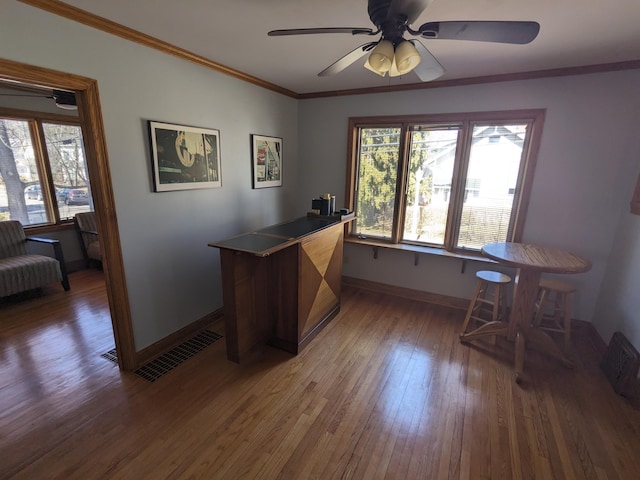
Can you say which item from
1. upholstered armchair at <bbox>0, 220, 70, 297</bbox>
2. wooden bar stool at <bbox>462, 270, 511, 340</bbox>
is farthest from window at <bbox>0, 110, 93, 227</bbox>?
wooden bar stool at <bbox>462, 270, 511, 340</bbox>

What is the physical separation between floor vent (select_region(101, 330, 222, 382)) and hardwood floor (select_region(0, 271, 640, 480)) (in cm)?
8

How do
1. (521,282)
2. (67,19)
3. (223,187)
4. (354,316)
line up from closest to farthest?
(67,19), (521,282), (223,187), (354,316)

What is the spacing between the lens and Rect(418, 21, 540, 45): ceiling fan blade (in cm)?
122

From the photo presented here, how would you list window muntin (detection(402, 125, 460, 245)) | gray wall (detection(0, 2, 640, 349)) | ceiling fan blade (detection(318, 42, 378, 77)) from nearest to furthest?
ceiling fan blade (detection(318, 42, 378, 77)), gray wall (detection(0, 2, 640, 349)), window muntin (detection(402, 125, 460, 245))

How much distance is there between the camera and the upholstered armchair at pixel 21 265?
3.04m

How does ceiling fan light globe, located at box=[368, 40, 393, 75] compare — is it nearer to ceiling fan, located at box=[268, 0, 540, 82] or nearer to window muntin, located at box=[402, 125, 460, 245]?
ceiling fan, located at box=[268, 0, 540, 82]

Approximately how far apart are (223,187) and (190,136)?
554mm

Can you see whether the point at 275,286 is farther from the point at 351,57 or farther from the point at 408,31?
the point at 408,31

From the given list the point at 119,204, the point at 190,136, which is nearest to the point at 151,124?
the point at 190,136

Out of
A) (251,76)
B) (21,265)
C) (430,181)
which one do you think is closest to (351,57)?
(251,76)

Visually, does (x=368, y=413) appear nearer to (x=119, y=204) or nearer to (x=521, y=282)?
(x=521, y=282)

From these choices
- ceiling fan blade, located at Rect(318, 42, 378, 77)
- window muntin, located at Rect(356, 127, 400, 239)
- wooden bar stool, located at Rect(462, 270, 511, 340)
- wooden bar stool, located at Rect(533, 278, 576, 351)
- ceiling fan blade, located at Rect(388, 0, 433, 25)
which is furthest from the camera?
window muntin, located at Rect(356, 127, 400, 239)

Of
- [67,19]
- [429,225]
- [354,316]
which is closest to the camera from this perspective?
[67,19]

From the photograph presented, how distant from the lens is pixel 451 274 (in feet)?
10.8
